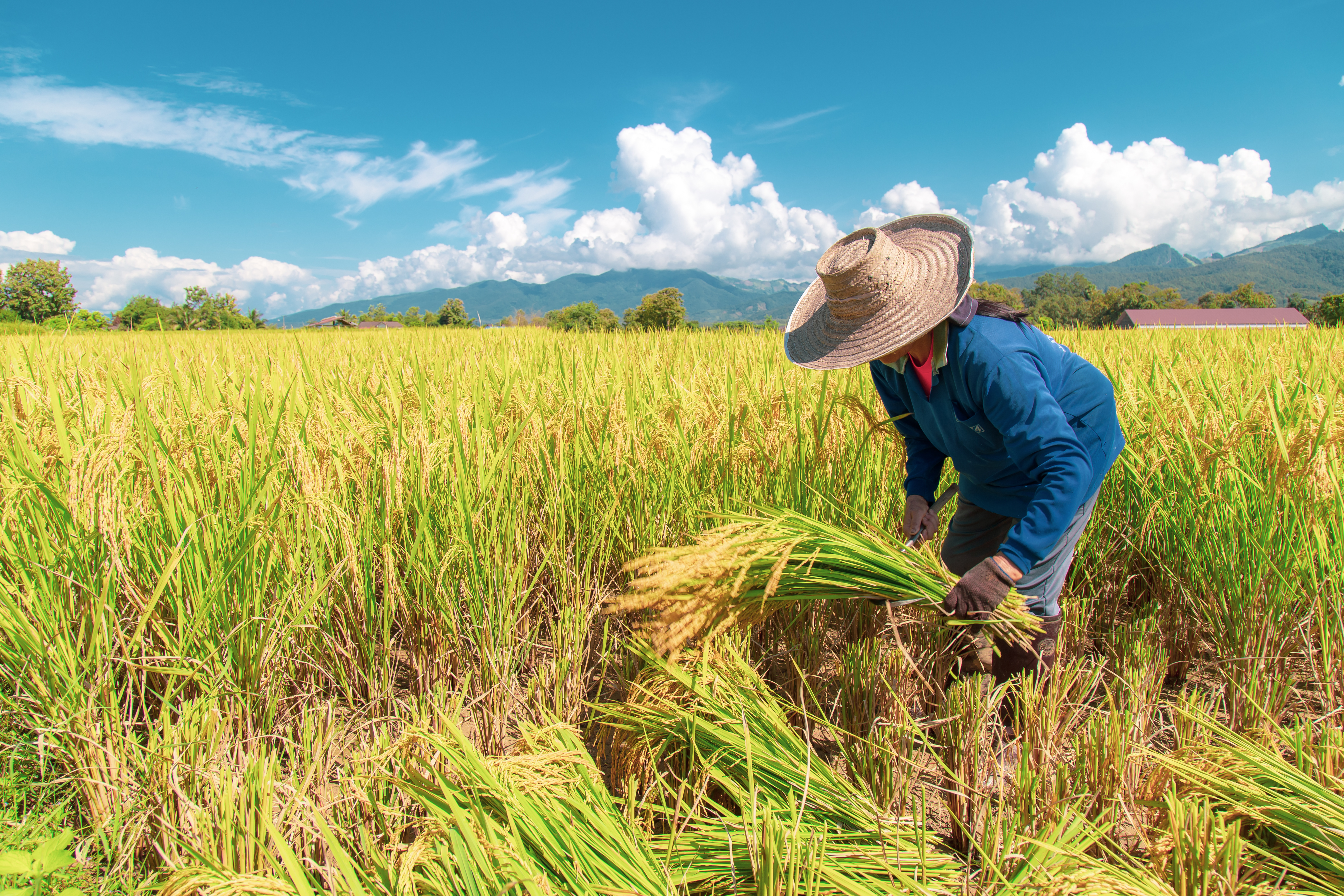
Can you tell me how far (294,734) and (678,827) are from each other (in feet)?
3.31

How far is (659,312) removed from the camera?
18.9m

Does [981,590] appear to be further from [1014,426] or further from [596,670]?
[596,670]

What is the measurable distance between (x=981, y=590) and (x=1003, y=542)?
21 centimetres

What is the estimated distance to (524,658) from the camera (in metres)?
1.66

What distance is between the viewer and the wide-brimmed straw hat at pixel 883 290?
54.0 inches

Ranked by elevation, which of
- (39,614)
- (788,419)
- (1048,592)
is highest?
(788,419)

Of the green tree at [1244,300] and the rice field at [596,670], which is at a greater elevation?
the green tree at [1244,300]

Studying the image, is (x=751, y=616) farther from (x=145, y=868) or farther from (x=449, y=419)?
(x=145, y=868)

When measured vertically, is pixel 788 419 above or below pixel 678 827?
above

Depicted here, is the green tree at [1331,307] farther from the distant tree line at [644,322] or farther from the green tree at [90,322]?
the green tree at [90,322]

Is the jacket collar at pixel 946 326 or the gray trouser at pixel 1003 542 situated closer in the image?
the jacket collar at pixel 946 326

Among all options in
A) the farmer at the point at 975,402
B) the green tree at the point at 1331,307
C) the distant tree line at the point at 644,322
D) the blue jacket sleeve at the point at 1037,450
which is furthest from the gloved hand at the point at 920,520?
the green tree at the point at 1331,307

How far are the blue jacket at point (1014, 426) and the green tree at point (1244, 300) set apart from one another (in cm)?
8005

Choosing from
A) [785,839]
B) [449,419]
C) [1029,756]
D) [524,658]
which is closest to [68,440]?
[449,419]
